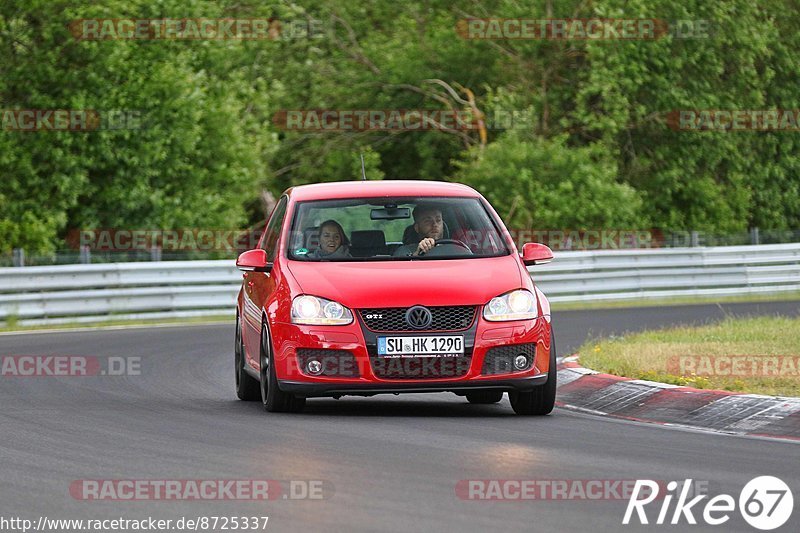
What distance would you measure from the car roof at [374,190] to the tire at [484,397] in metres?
1.51

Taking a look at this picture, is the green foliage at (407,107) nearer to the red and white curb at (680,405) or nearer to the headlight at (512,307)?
the red and white curb at (680,405)

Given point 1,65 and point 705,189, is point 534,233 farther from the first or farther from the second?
point 1,65

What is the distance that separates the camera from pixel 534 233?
1400 inches

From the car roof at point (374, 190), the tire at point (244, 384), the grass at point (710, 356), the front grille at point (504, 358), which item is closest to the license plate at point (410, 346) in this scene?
the front grille at point (504, 358)

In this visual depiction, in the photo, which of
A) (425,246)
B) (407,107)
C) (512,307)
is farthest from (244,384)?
(407,107)

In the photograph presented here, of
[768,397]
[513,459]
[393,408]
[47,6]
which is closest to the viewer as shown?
[513,459]

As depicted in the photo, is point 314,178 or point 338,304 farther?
point 314,178

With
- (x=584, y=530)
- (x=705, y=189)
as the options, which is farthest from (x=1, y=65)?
(x=584, y=530)

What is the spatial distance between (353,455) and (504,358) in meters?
2.29

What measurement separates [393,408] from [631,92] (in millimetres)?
28586

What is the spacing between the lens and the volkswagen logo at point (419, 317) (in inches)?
448

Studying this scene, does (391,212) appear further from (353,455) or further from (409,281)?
(353,455)

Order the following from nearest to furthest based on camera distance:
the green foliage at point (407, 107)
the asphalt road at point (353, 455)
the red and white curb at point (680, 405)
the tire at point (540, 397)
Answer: the asphalt road at point (353, 455), the red and white curb at point (680, 405), the tire at point (540, 397), the green foliage at point (407, 107)

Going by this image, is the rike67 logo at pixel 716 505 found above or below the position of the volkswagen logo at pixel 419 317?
below
